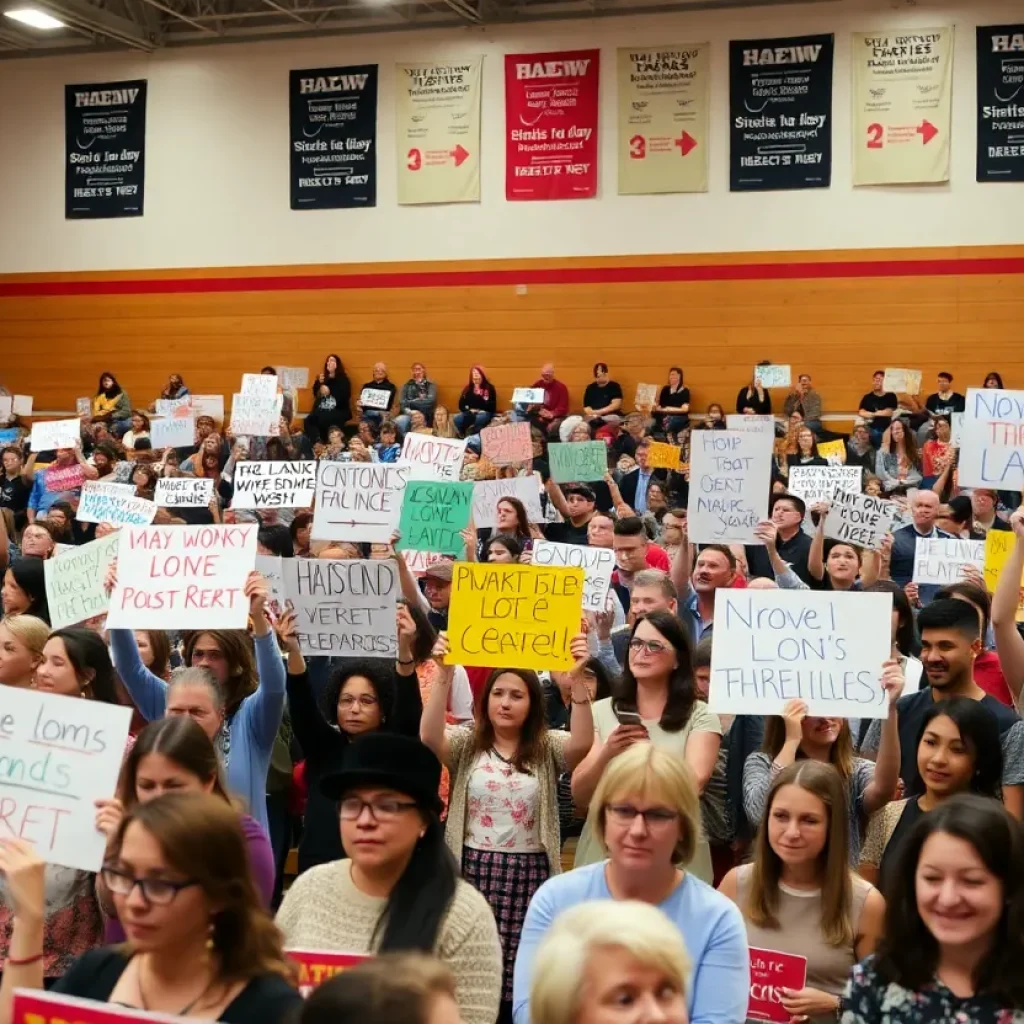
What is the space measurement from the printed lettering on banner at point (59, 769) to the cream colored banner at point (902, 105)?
16664 millimetres

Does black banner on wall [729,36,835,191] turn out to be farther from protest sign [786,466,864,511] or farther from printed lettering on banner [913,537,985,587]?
printed lettering on banner [913,537,985,587]

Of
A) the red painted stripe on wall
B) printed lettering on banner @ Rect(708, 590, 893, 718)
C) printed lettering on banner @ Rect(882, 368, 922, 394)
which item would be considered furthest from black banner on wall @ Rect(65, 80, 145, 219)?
printed lettering on banner @ Rect(708, 590, 893, 718)

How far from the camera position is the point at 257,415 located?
16.1m

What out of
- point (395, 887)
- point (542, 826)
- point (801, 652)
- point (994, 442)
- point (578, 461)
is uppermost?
point (994, 442)

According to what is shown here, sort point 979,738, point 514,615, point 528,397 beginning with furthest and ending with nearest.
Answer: point 528,397 → point 514,615 → point 979,738

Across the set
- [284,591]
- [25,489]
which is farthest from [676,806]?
[25,489]

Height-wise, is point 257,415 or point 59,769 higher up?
point 257,415

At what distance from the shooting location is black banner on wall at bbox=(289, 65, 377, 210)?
802 inches

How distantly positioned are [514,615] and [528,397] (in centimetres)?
1432

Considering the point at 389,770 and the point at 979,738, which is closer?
the point at 389,770

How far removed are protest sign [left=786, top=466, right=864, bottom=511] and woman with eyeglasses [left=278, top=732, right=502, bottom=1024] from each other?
811cm

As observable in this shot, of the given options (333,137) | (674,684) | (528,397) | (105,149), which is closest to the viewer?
(674,684)

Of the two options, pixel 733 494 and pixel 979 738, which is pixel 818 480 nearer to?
pixel 733 494

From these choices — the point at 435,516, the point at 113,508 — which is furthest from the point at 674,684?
the point at 113,508
